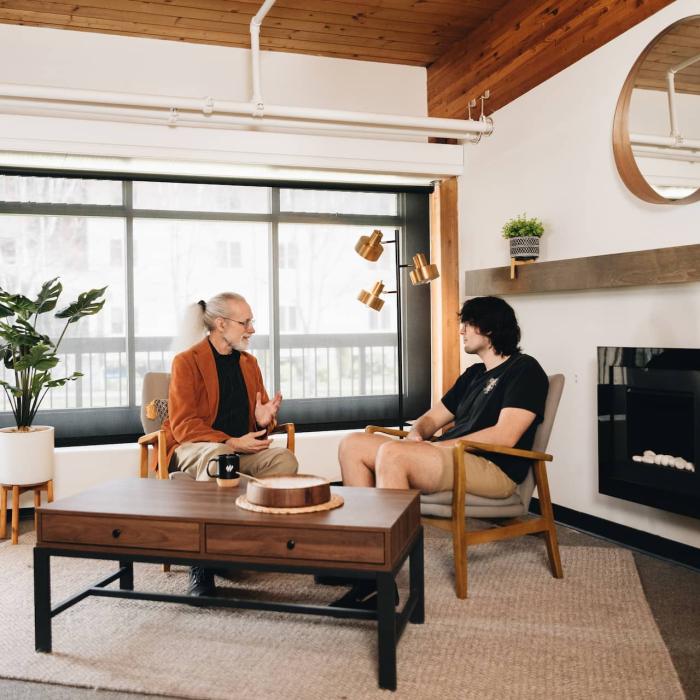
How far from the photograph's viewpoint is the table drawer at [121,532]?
86.4 inches

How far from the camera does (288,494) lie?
2.23 m

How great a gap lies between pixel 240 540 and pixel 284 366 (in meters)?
2.99

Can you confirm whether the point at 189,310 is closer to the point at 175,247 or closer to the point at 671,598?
the point at 175,247

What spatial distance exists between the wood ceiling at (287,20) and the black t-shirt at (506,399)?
2.29 metres

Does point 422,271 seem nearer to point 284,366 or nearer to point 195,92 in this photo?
point 284,366

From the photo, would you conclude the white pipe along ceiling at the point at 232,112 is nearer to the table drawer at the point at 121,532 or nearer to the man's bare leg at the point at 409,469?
the man's bare leg at the point at 409,469

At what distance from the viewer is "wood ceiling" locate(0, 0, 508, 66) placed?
163 inches

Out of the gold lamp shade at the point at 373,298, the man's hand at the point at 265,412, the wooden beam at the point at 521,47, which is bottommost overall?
the man's hand at the point at 265,412

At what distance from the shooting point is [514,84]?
13.8 ft

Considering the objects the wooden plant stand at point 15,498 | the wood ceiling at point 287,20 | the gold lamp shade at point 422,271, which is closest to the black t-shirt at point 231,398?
the wooden plant stand at point 15,498

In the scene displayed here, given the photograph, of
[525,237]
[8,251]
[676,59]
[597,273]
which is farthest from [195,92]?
[676,59]

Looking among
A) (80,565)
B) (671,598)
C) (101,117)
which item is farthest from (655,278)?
(101,117)

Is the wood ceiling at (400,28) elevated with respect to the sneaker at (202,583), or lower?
elevated

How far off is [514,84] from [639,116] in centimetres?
110
